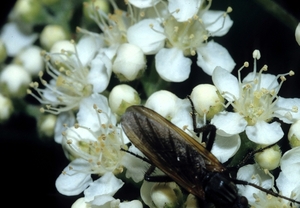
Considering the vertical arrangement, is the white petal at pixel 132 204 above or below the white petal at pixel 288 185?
above

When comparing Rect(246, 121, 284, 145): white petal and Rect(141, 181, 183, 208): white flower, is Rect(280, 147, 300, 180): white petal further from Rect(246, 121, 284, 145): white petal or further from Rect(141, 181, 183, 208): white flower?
Rect(141, 181, 183, 208): white flower

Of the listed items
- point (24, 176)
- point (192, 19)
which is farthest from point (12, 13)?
point (192, 19)

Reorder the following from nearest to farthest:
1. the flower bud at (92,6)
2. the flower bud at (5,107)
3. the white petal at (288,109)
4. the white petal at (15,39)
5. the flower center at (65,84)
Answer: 1. the white petal at (288,109)
2. the flower center at (65,84)
3. the flower bud at (92,6)
4. the flower bud at (5,107)
5. the white petal at (15,39)

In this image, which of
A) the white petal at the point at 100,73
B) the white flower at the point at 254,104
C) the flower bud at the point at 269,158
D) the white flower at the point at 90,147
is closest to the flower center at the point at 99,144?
the white flower at the point at 90,147

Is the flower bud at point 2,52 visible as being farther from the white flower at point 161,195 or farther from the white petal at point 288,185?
the white petal at point 288,185

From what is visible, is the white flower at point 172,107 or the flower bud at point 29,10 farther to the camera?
the flower bud at point 29,10

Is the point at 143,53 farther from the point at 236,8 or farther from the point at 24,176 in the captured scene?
the point at 24,176

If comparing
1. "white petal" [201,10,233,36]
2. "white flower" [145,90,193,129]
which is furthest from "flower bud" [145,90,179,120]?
"white petal" [201,10,233,36]

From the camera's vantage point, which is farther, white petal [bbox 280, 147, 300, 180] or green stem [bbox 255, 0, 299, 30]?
green stem [bbox 255, 0, 299, 30]
